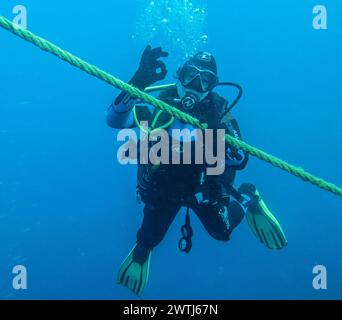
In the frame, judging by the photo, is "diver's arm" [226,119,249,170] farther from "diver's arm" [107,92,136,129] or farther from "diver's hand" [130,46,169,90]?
"diver's hand" [130,46,169,90]

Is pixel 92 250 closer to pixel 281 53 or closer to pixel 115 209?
pixel 115 209

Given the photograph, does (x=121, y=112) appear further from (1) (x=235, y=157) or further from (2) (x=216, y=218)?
(2) (x=216, y=218)

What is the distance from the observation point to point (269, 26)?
29328mm

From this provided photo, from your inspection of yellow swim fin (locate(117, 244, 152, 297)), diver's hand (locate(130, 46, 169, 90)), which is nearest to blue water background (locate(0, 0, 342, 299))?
yellow swim fin (locate(117, 244, 152, 297))

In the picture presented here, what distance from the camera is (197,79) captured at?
13.4 feet

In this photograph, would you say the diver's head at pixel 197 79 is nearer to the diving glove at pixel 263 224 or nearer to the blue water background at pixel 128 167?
the diving glove at pixel 263 224

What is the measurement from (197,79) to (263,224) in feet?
7.88

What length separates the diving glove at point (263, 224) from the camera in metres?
5.46

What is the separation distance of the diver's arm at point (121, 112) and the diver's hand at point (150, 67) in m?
0.44

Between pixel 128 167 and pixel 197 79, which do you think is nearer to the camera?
pixel 197 79

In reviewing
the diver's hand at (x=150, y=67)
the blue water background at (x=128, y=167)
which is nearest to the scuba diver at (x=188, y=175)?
the diver's hand at (x=150, y=67)

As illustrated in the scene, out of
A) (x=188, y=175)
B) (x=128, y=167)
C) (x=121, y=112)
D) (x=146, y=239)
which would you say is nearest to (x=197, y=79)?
(x=121, y=112)

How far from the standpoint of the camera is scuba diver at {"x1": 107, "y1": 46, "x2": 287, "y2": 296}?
156 inches

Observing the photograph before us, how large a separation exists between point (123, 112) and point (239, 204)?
2.38 meters
